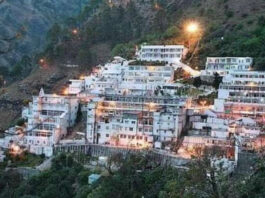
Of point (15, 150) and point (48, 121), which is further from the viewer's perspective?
point (48, 121)

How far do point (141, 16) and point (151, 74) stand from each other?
22174 millimetres

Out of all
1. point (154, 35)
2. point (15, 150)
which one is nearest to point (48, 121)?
point (15, 150)

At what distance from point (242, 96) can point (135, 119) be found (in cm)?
682

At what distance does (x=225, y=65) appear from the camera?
39594 millimetres

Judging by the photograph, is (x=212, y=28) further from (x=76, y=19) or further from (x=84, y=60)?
(x=76, y=19)

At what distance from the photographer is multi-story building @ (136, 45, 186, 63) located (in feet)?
142

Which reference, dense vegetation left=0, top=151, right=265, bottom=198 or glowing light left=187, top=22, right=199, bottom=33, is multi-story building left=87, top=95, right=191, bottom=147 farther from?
glowing light left=187, top=22, right=199, bottom=33

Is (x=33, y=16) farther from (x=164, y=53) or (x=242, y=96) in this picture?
(x=242, y=96)

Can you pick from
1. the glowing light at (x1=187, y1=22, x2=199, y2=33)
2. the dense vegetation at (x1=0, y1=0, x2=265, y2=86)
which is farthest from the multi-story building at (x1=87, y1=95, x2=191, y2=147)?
the glowing light at (x1=187, y1=22, x2=199, y2=33)

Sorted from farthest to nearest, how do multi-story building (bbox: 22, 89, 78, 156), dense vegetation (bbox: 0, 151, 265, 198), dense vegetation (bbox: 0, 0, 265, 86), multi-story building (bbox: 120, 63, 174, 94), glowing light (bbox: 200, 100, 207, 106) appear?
1. dense vegetation (bbox: 0, 0, 265, 86)
2. multi-story building (bbox: 120, 63, 174, 94)
3. glowing light (bbox: 200, 100, 207, 106)
4. multi-story building (bbox: 22, 89, 78, 156)
5. dense vegetation (bbox: 0, 151, 265, 198)

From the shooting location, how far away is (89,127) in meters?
34.7

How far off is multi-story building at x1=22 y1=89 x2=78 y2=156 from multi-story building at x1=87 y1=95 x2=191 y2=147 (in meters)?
2.25

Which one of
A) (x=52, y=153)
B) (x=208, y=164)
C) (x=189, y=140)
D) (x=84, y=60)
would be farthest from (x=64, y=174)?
(x=84, y=60)

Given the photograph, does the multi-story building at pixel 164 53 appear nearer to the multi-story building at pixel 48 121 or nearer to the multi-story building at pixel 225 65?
the multi-story building at pixel 225 65
